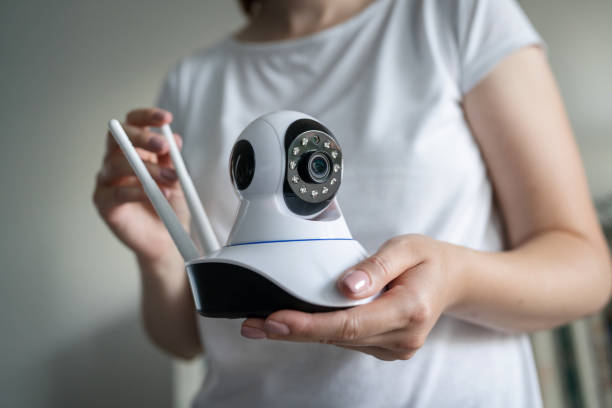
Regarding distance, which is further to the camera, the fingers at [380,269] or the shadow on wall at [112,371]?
the shadow on wall at [112,371]

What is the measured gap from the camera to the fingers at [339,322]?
306mm

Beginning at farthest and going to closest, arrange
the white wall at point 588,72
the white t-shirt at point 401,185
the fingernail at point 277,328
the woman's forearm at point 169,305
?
the white wall at point 588,72
the woman's forearm at point 169,305
the white t-shirt at point 401,185
the fingernail at point 277,328

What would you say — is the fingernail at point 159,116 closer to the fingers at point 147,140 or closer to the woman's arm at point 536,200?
the fingers at point 147,140

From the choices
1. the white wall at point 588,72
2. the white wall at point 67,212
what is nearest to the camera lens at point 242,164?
the white wall at point 67,212

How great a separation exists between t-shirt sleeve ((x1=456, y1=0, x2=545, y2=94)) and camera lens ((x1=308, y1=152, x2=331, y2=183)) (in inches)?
10.6

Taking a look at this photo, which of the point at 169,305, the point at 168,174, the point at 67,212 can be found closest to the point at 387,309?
the point at 168,174

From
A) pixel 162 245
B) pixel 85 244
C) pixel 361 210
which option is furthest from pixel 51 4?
pixel 361 210

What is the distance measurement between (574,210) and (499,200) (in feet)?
0.28

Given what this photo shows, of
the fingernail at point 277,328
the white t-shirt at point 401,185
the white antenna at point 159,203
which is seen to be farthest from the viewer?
the white t-shirt at point 401,185

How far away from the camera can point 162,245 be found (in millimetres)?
643

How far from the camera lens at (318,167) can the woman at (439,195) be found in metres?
0.15

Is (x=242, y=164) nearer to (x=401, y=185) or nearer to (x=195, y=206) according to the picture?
(x=195, y=206)

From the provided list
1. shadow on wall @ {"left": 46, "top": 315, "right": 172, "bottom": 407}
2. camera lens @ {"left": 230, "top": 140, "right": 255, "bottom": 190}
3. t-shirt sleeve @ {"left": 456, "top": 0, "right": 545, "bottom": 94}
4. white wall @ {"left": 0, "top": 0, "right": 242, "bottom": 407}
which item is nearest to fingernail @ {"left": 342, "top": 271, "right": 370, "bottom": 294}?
camera lens @ {"left": 230, "top": 140, "right": 255, "bottom": 190}

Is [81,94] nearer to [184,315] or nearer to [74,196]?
[74,196]
